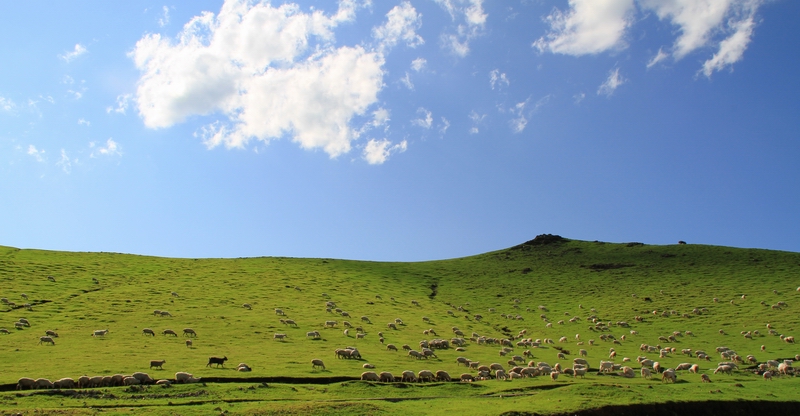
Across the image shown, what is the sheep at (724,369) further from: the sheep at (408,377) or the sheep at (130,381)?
the sheep at (130,381)

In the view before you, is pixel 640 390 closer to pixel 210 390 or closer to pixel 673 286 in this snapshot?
pixel 210 390

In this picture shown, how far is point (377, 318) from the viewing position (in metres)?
51.5

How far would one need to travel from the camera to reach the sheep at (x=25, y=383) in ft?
75.9

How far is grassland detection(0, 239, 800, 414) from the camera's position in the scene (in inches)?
930

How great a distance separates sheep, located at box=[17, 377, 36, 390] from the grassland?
3.19ft

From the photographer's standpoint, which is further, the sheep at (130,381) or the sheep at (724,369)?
the sheep at (724,369)

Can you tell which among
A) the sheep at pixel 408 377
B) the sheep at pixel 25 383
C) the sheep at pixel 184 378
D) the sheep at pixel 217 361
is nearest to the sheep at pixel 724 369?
the sheep at pixel 408 377

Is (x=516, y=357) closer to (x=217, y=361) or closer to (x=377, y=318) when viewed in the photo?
(x=377, y=318)

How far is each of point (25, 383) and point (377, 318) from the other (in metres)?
32.1

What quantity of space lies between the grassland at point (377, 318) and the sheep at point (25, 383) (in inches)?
38.3

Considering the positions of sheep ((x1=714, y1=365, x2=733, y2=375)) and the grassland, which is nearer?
the grassland

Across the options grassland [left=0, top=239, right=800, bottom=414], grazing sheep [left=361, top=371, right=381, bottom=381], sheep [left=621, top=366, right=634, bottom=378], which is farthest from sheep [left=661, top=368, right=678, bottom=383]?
grazing sheep [left=361, top=371, right=381, bottom=381]

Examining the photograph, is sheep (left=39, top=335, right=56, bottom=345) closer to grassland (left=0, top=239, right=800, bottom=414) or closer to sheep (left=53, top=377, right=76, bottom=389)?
grassland (left=0, top=239, right=800, bottom=414)

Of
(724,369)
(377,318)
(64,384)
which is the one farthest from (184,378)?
(724,369)
